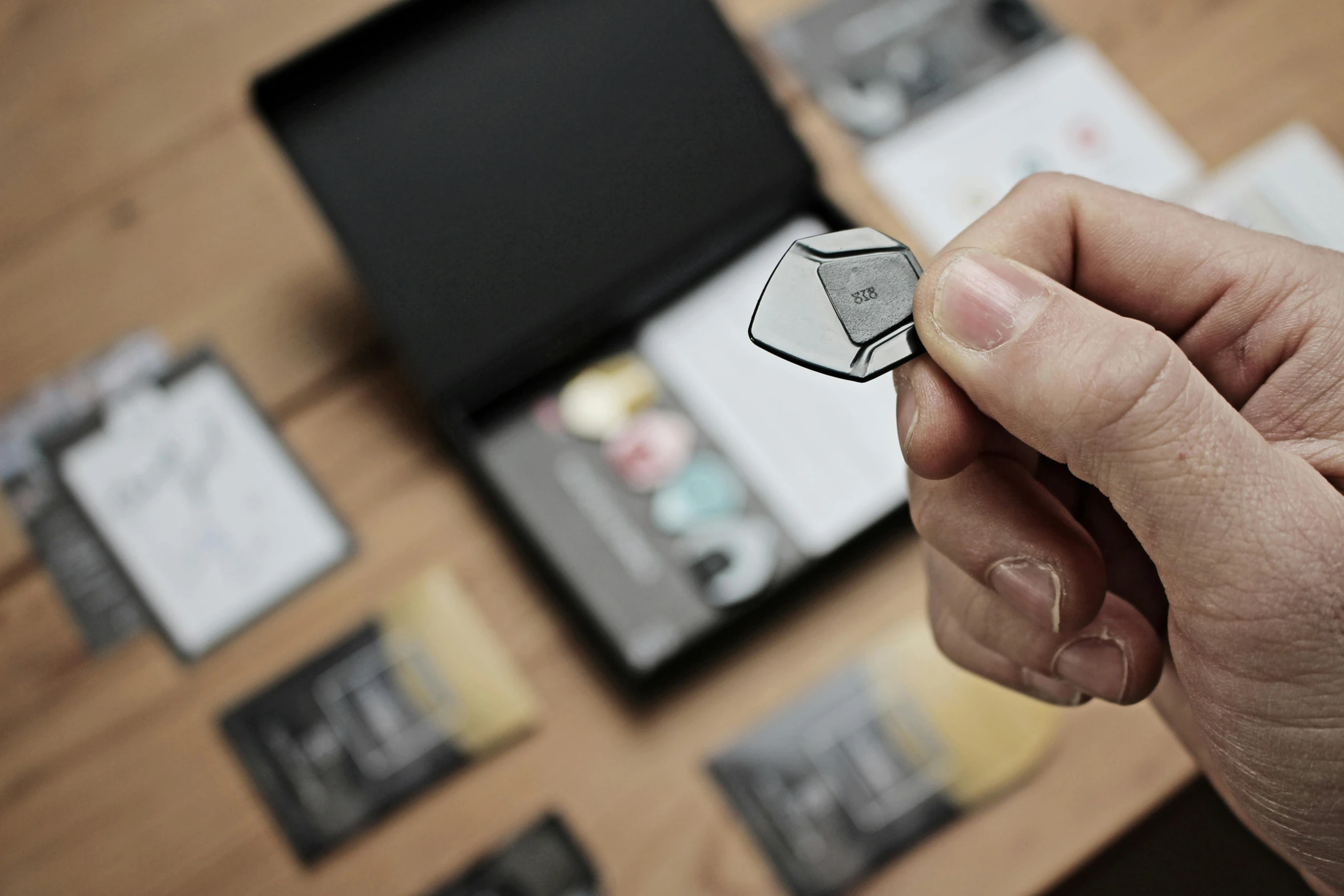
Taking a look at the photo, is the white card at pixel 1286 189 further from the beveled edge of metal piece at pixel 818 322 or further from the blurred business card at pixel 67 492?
the blurred business card at pixel 67 492

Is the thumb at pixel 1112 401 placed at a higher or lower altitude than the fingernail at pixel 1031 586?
higher

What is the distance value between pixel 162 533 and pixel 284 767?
0.62 ft

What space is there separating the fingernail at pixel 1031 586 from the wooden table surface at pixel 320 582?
0.62ft

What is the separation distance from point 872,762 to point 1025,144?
500 mm

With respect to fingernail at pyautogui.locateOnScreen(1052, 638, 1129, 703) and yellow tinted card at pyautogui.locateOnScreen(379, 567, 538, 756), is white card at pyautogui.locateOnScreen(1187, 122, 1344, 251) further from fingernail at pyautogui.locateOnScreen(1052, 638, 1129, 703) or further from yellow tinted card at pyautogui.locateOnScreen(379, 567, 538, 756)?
yellow tinted card at pyautogui.locateOnScreen(379, 567, 538, 756)

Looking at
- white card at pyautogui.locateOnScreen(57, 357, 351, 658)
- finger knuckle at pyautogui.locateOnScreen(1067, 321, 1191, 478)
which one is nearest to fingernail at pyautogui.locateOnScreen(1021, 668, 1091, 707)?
finger knuckle at pyautogui.locateOnScreen(1067, 321, 1191, 478)

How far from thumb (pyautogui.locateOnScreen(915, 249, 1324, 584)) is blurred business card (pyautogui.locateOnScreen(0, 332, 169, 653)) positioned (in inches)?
23.4

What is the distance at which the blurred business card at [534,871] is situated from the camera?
675 millimetres

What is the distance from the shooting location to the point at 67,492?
2.50ft

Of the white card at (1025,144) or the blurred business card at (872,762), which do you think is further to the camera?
the white card at (1025,144)

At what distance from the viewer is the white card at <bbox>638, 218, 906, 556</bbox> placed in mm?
710

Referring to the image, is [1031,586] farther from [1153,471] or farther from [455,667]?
[455,667]

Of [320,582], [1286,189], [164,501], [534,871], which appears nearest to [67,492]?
[164,501]

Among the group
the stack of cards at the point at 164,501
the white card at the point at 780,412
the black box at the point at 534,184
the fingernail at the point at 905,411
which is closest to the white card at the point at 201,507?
the stack of cards at the point at 164,501
